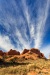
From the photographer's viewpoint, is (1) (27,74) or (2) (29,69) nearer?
(1) (27,74)

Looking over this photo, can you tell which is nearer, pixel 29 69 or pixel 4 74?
pixel 4 74

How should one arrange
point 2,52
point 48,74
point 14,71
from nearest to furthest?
1. point 48,74
2. point 14,71
3. point 2,52

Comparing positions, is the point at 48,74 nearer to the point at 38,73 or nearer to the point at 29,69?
the point at 38,73

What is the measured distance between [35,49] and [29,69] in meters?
76.0

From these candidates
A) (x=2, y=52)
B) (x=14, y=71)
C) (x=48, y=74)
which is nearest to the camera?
(x=48, y=74)

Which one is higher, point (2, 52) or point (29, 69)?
point (2, 52)

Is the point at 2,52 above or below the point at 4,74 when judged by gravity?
above

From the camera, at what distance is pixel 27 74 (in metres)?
30.4

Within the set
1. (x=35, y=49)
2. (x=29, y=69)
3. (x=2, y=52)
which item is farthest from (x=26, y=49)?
(x=29, y=69)

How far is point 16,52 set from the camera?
107 meters

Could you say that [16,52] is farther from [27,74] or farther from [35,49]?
[27,74]

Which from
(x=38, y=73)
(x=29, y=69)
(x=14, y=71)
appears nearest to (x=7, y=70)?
(x=14, y=71)

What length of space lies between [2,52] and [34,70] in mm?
72535

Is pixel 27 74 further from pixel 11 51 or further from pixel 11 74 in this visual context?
pixel 11 51
